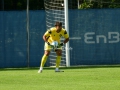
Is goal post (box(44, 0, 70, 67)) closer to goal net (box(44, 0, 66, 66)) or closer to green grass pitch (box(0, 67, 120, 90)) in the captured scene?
goal net (box(44, 0, 66, 66))

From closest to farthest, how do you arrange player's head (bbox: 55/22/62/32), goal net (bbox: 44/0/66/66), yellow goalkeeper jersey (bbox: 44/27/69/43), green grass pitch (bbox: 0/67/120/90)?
green grass pitch (bbox: 0/67/120/90) < player's head (bbox: 55/22/62/32) < yellow goalkeeper jersey (bbox: 44/27/69/43) < goal net (bbox: 44/0/66/66)

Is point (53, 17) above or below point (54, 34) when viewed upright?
above

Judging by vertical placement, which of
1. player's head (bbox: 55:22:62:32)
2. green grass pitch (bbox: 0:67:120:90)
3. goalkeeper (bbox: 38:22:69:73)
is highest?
player's head (bbox: 55:22:62:32)

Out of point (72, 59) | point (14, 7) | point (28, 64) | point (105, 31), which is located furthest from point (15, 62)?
point (14, 7)

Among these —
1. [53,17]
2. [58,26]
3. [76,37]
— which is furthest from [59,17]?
[58,26]

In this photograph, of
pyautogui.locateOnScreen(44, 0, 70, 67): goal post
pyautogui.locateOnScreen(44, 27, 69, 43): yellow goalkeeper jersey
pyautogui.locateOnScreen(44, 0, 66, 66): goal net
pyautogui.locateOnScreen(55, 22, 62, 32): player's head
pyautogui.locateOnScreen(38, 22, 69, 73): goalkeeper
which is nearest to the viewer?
pyautogui.locateOnScreen(55, 22, 62, 32): player's head

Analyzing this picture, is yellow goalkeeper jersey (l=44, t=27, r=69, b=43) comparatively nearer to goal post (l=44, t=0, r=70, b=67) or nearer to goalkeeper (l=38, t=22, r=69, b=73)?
goalkeeper (l=38, t=22, r=69, b=73)

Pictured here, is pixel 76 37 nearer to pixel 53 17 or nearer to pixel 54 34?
pixel 53 17

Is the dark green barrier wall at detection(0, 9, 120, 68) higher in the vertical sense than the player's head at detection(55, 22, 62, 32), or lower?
lower

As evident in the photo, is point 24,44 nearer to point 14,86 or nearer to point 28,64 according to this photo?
point 28,64

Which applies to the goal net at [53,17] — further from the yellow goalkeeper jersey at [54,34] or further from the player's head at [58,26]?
the player's head at [58,26]

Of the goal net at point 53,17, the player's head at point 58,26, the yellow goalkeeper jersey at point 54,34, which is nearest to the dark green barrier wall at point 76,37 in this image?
the goal net at point 53,17

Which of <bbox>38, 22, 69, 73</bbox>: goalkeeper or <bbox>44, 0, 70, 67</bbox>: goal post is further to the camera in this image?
<bbox>44, 0, 70, 67</bbox>: goal post

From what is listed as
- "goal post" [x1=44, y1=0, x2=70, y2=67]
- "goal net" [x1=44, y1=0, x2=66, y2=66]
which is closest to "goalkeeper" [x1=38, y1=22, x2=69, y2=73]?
"goal post" [x1=44, y1=0, x2=70, y2=67]
